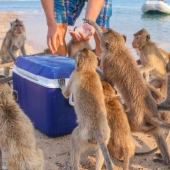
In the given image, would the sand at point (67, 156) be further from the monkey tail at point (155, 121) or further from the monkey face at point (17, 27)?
the monkey face at point (17, 27)

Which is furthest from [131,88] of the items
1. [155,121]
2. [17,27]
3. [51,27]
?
[17,27]

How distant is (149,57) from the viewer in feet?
22.5

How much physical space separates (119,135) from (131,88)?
2.32 ft

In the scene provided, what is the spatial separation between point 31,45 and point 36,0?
4431 centimetres

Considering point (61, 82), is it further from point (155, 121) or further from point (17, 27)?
point (17, 27)

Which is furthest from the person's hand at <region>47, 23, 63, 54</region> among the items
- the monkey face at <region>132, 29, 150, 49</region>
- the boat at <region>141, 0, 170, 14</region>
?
the boat at <region>141, 0, 170, 14</region>

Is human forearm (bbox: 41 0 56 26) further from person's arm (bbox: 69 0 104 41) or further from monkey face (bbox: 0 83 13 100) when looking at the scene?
monkey face (bbox: 0 83 13 100)

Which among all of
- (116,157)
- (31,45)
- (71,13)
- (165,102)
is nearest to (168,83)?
(165,102)

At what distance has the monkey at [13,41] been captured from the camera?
9852 millimetres

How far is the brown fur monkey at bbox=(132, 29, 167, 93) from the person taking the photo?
683cm

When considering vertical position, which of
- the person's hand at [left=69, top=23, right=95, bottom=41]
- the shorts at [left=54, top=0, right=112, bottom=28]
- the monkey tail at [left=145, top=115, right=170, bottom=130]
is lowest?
the monkey tail at [left=145, top=115, right=170, bottom=130]

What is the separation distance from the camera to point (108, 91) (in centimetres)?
446

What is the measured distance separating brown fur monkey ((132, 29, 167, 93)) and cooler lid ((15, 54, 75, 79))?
74.8 inches

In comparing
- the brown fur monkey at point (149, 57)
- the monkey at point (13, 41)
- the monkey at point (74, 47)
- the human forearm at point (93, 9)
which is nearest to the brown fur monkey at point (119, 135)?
the human forearm at point (93, 9)
